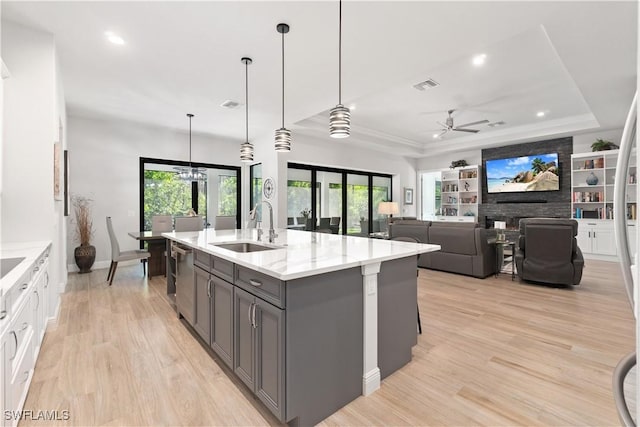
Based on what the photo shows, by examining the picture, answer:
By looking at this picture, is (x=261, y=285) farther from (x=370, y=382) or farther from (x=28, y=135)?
(x=28, y=135)

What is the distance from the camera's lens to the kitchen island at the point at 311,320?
1692 millimetres

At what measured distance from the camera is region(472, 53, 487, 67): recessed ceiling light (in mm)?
3912

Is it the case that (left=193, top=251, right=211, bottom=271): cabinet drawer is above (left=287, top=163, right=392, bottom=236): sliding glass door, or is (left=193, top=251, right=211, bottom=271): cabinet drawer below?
below

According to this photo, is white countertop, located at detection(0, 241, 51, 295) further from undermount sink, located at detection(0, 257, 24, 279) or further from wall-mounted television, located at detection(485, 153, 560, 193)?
wall-mounted television, located at detection(485, 153, 560, 193)

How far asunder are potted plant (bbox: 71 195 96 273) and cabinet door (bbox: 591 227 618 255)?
393 inches

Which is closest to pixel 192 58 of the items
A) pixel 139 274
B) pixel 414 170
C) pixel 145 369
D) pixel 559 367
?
pixel 145 369

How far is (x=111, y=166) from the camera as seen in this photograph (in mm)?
6156

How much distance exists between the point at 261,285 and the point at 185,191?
19.8 ft

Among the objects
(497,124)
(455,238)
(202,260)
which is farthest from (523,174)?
(202,260)

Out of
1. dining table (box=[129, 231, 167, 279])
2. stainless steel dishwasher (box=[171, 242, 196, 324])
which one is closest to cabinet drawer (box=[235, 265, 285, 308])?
stainless steel dishwasher (box=[171, 242, 196, 324])

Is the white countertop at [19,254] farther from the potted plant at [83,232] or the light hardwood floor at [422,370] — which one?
the potted plant at [83,232]

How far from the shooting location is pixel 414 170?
1045 centimetres

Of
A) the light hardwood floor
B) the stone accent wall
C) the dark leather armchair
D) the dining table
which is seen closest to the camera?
the light hardwood floor

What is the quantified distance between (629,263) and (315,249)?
6.23 ft
